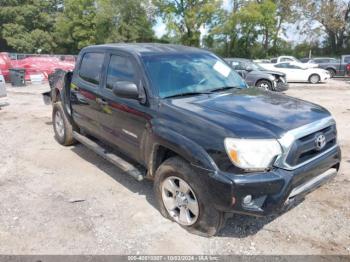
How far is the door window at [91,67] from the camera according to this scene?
499 centimetres

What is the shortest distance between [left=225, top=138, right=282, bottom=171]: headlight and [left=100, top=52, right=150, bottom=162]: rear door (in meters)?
1.20

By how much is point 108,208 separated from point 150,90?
147 centimetres

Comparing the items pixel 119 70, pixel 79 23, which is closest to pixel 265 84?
pixel 119 70

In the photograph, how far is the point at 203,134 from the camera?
10.7 ft

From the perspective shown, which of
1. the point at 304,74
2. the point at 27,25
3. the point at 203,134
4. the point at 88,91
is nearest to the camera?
the point at 203,134

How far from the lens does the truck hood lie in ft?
10.6

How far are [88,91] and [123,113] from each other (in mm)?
1087

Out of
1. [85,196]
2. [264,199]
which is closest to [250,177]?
[264,199]

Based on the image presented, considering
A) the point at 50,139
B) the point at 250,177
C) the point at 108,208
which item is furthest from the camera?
the point at 50,139

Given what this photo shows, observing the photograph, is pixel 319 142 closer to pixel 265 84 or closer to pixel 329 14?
pixel 265 84

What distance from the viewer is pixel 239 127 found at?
3.21 m

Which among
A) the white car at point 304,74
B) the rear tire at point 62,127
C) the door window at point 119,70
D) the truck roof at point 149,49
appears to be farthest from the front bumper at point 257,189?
the white car at point 304,74

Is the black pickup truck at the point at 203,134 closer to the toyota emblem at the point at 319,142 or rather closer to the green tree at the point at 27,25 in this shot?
the toyota emblem at the point at 319,142

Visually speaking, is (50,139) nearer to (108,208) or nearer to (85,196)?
(85,196)
